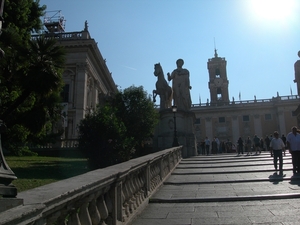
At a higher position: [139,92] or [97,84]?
[97,84]

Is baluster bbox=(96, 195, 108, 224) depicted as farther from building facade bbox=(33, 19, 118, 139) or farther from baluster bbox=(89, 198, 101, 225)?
building facade bbox=(33, 19, 118, 139)

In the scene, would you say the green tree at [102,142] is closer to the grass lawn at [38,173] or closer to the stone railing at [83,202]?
the grass lawn at [38,173]

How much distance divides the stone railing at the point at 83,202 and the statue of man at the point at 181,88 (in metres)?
15.9

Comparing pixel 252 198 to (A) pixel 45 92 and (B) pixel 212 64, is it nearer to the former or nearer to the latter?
(A) pixel 45 92

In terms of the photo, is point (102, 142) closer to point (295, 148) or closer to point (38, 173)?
point (38, 173)

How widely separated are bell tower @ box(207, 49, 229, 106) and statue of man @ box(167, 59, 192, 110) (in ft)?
161

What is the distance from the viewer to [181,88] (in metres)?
21.0

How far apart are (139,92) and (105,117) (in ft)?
29.0

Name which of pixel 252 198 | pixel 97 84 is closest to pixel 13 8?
pixel 252 198

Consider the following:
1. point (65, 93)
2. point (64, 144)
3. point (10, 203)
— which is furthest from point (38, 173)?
point (65, 93)

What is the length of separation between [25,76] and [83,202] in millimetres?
10497

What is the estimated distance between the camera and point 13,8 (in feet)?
44.3

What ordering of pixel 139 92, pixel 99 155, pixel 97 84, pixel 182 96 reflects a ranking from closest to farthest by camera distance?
pixel 99 155, pixel 182 96, pixel 139 92, pixel 97 84

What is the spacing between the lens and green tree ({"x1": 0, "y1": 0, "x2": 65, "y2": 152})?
37.4 feet
